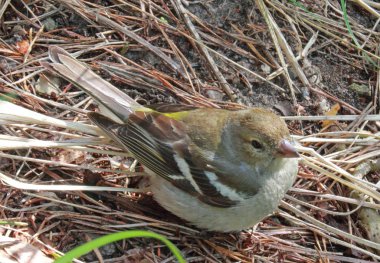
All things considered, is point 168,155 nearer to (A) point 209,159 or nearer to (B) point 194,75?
(A) point 209,159

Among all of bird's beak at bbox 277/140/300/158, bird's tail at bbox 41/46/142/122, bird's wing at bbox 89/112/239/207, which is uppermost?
bird's beak at bbox 277/140/300/158

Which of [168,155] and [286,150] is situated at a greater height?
[286,150]

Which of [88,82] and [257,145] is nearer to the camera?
[257,145]

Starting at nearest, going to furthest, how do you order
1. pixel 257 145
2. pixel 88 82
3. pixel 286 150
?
pixel 286 150 → pixel 257 145 → pixel 88 82

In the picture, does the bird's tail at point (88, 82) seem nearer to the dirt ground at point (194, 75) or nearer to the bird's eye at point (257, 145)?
the dirt ground at point (194, 75)

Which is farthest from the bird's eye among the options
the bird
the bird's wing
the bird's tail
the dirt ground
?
the bird's tail

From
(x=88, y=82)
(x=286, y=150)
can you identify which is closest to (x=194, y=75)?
(x=88, y=82)

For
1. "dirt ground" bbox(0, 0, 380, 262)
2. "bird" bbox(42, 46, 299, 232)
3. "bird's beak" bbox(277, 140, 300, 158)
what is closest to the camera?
"bird's beak" bbox(277, 140, 300, 158)

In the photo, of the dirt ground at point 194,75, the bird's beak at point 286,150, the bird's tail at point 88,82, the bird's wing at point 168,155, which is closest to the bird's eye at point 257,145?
the bird's beak at point 286,150

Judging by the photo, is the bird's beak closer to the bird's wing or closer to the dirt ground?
the bird's wing
